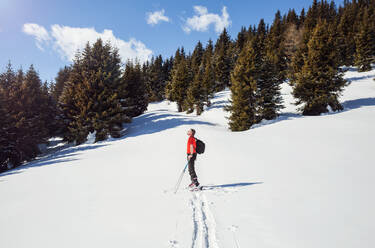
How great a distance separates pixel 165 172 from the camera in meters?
8.87

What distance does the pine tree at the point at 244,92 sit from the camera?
2161cm

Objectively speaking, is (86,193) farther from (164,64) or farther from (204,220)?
(164,64)

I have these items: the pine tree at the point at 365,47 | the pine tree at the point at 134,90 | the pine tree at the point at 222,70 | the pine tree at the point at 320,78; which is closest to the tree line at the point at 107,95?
the pine tree at the point at 320,78

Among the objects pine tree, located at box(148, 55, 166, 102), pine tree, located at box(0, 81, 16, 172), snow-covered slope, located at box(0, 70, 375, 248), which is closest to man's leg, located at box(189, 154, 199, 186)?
snow-covered slope, located at box(0, 70, 375, 248)

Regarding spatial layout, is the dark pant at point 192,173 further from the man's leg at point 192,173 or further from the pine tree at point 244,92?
the pine tree at point 244,92

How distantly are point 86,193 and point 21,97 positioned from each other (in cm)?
2428

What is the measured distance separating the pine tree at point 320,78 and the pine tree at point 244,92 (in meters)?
5.48

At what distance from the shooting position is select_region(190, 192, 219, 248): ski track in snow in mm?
3477

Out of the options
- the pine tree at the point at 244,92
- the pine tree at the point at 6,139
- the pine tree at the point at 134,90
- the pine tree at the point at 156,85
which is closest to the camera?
the pine tree at the point at 6,139

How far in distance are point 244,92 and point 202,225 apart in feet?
66.2

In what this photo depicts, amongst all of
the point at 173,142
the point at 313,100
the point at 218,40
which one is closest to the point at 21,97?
the point at 173,142

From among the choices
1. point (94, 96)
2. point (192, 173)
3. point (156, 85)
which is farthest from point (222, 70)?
point (192, 173)

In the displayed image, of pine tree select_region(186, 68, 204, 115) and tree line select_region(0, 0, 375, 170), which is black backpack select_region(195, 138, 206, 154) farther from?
pine tree select_region(186, 68, 204, 115)

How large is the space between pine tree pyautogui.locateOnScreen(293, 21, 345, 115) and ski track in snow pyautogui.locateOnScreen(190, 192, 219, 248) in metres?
22.0
